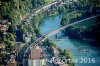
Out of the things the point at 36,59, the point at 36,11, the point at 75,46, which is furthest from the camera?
the point at 36,11

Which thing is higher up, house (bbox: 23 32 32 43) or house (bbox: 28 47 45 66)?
house (bbox: 23 32 32 43)

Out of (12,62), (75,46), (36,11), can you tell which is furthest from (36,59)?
(36,11)

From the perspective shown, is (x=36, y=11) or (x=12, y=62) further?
(x=36, y=11)

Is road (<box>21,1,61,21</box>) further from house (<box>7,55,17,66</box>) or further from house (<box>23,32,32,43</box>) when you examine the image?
house (<box>7,55,17,66</box>)

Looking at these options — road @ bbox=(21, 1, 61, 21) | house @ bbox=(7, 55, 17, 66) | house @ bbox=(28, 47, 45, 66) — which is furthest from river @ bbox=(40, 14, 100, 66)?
house @ bbox=(7, 55, 17, 66)

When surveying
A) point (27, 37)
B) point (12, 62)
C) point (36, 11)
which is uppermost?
point (36, 11)

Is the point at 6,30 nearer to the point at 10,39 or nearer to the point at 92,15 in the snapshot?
the point at 10,39

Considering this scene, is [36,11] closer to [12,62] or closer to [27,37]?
[27,37]

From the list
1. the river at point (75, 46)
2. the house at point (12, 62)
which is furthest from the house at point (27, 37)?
the house at point (12, 62)

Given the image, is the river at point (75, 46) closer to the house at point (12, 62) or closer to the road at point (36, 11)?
the road at point (36, 11)
